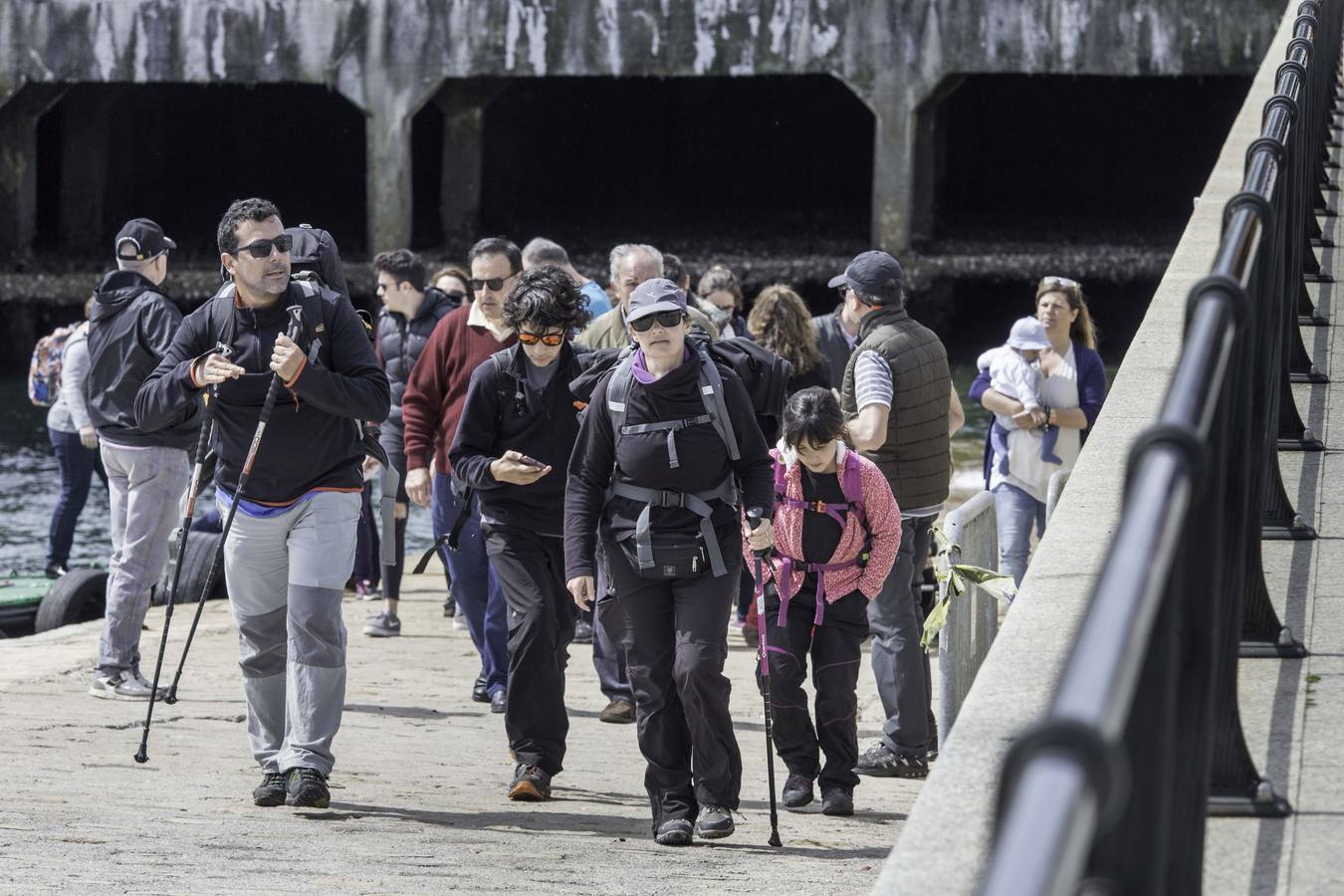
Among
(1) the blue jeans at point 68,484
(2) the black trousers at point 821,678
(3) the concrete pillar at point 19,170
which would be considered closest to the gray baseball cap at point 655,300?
(2) the black trousers at point 821,678

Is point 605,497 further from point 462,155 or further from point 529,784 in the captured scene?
point 462,155

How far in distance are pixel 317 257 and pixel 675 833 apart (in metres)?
2.37

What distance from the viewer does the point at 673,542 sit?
19.3 ft

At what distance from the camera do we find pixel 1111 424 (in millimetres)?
4637

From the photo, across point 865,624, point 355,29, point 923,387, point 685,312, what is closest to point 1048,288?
point 923,387

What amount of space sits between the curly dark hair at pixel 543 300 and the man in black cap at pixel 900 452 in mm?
1123

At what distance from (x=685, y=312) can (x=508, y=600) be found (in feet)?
4.40

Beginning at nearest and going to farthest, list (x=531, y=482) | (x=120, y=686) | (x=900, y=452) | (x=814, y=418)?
1. (x=814, y=418)
2. (x=531, y=482)
3. (x=900, y=452)
4. (x=120, y=686)

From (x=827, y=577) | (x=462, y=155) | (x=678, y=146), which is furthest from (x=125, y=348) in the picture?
(x=678, y=146)

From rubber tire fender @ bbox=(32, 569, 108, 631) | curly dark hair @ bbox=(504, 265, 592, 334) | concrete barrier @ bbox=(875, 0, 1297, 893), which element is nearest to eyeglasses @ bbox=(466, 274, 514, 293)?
curly dark hair @ bbox=(504, 265, 592, 334)

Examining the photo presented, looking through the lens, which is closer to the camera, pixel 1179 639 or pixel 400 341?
pixel 1179 639

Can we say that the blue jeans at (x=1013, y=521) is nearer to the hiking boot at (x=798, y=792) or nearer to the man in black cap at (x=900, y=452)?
the man in black cap at (x=900, y=452)

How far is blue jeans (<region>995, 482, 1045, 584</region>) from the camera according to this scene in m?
8.63

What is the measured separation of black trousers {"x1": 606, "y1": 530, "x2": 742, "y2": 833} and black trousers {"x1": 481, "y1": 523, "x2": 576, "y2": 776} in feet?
2.06
